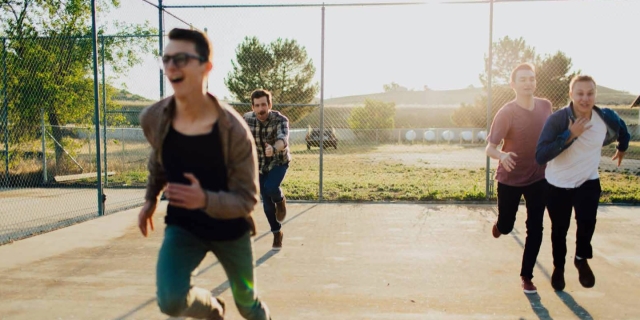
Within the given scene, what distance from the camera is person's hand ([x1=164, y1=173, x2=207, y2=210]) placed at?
2371mm

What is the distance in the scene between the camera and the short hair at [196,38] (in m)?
2.58

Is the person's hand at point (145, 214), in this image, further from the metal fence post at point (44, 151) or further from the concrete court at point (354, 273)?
the metal fence post at point (44, 151)

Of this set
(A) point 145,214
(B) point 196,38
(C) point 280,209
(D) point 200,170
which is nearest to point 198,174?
(D) point 200,170

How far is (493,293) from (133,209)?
21.3 feet

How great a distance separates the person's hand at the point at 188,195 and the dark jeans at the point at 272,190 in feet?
11.7

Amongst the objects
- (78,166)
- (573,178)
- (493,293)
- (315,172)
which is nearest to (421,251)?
(493,293)

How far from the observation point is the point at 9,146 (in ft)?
41.0

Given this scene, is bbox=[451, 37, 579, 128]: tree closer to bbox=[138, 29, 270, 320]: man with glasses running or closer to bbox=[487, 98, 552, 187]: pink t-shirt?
bbox=[487, 98, 552, 187]: pink t-shirt

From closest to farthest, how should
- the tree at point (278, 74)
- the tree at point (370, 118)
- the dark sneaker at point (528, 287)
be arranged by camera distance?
1. the dark sneaker at point (528, 287)
2. the tree at point (278, 74)
3. the tree at point (370, 118)

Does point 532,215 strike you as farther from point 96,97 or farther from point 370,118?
point 370,118

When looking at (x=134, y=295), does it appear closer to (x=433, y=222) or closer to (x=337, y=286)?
(x=337, y=286)

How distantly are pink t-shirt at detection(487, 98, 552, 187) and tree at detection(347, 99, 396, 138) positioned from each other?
92.7ft

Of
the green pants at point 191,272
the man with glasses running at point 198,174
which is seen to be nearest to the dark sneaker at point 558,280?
the green pants at point 191,272

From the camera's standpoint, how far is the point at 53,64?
41.8ft
